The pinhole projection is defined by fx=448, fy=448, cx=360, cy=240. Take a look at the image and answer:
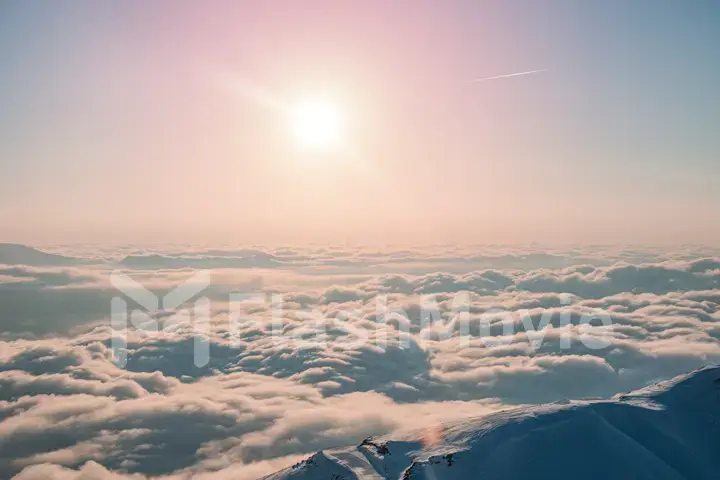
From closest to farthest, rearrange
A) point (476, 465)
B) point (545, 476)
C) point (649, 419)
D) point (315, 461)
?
1. point (545, 476)
2. point (476, 465)
3. point (649, 419)
4. point (315, 461)

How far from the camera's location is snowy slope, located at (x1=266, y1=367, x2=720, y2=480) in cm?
11025

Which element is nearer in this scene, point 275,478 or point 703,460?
point 703,460

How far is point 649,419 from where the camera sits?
125 m

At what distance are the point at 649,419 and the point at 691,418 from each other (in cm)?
1325

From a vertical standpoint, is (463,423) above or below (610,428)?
below

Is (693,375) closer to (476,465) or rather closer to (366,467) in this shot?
(476,465)

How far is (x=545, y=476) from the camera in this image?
10675 centimetres

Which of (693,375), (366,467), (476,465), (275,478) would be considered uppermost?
(693,375)

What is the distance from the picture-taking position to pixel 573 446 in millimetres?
114750

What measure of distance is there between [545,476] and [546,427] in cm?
1715

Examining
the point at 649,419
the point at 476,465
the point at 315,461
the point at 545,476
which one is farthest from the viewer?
the point at 315,461

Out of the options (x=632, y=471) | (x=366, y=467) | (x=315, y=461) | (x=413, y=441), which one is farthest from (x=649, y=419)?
(x=315, y=461)

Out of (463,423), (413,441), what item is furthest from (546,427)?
(413,441)

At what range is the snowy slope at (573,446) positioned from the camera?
110 metres
